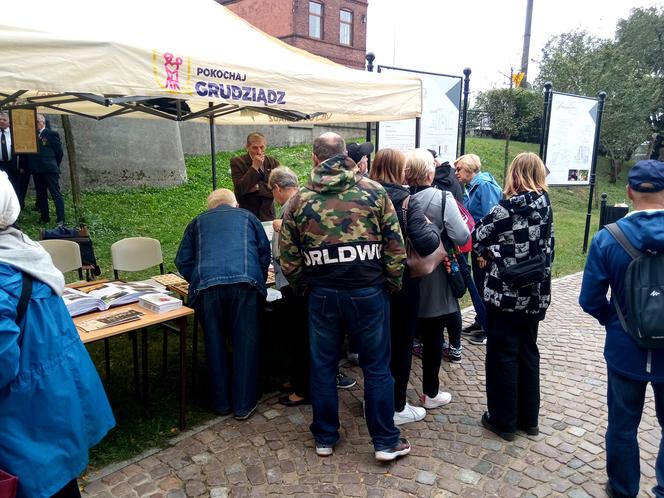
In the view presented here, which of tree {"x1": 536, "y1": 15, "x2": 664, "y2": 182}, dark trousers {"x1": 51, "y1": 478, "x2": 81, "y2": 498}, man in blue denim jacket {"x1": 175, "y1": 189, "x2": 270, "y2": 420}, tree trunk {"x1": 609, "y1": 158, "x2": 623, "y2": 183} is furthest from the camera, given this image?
tree trunk {"x1": 609, "y1": 158, "x2": 623, "y2": 183}

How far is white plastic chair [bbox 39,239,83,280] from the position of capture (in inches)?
166

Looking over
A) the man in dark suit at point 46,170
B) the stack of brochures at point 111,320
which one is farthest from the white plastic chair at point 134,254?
the man in dark suit at point 46,170

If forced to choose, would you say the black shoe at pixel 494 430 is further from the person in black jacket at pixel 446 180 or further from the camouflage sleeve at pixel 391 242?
the person in black jacket at pixel 446 180

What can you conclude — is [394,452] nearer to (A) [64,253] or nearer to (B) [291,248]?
(B) [291,248]

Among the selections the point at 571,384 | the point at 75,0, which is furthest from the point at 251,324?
the point at 571,384

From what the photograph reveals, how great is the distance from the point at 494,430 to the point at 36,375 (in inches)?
107

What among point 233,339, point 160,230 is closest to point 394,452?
point 233,339

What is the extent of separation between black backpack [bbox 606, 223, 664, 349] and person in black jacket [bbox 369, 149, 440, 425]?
39.1 inches

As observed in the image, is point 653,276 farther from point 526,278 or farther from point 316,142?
point 316,142

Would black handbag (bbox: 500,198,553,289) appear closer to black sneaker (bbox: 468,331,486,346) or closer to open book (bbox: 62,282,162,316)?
black sneaker (bbox: 468,331,486,346)

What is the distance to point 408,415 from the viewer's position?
11.3 ft

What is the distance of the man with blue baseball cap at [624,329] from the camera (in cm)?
235

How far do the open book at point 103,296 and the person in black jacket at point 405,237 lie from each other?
171 cm

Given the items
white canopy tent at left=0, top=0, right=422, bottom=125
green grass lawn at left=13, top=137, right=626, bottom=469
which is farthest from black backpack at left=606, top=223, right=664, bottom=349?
green grass lawn at left=13, top=137, right=626, bottom=469
